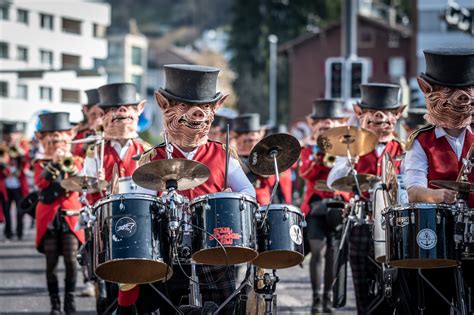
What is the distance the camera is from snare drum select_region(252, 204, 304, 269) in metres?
8.47

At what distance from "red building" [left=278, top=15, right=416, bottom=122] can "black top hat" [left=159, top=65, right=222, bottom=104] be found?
2749 inches

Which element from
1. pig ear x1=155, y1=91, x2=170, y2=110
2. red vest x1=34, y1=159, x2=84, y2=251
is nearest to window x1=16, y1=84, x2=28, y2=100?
red vest x1=34, y1=159, x2=84, y2=251

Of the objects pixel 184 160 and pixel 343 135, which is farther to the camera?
pixel 343 135

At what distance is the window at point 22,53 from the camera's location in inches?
3131

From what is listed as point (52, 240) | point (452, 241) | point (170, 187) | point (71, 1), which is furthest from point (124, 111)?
point (71, 1)

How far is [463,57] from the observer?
27.7ft

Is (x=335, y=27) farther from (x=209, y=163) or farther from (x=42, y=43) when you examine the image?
(x=209, y=163)

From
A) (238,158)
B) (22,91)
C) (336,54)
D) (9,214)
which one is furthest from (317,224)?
(336,54)

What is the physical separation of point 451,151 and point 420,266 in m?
Answer: 0.87

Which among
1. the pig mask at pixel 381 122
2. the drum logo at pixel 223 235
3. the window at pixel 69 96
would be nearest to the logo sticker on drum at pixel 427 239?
the drum logo at pixel 223 235

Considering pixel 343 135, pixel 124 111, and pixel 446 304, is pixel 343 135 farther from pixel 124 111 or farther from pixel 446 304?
pixel 446 304

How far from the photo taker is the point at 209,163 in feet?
28.9

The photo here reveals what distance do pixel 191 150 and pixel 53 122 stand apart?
4.78 metres

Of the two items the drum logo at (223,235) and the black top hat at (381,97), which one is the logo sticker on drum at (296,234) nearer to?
the drum logo at (223,235)
